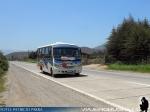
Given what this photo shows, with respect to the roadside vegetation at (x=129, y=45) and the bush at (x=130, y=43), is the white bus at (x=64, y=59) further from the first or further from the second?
the bush at (x=130, y=43)

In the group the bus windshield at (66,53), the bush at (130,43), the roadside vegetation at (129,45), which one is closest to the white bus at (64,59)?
the bus windshield at (66,53)

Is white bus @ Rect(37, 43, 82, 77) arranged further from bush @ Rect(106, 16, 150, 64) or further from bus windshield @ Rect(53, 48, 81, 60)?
bush @ Rect(106, 16, 150, 64)

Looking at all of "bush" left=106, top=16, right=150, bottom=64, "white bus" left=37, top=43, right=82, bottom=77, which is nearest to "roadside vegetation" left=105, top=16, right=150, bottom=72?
"bush" left=106, top=16, right=150, bottom=64

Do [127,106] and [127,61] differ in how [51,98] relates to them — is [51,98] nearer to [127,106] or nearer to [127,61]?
[127,106]

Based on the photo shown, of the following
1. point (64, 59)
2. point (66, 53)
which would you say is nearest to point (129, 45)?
point (66, 53)

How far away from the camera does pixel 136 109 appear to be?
10.5 metres

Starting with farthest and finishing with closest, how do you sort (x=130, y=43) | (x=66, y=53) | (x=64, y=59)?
1. (x=130, y=43)
2. (x=66, y=53)
3. (x=64, y=59)

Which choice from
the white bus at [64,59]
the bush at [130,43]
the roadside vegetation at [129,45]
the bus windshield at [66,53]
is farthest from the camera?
the bush at [130,43]

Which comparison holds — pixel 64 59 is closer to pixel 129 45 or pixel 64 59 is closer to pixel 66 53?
pixel 66 53

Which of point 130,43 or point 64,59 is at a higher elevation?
point 130,43

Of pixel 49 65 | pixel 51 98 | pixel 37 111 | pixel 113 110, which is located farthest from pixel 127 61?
pixel 37 111

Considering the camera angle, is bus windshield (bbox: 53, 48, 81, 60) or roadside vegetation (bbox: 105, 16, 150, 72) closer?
bus windshield (bbox: 53, 48, 81, 60)

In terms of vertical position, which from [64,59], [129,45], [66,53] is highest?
[129,45]

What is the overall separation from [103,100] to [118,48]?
137 feet
